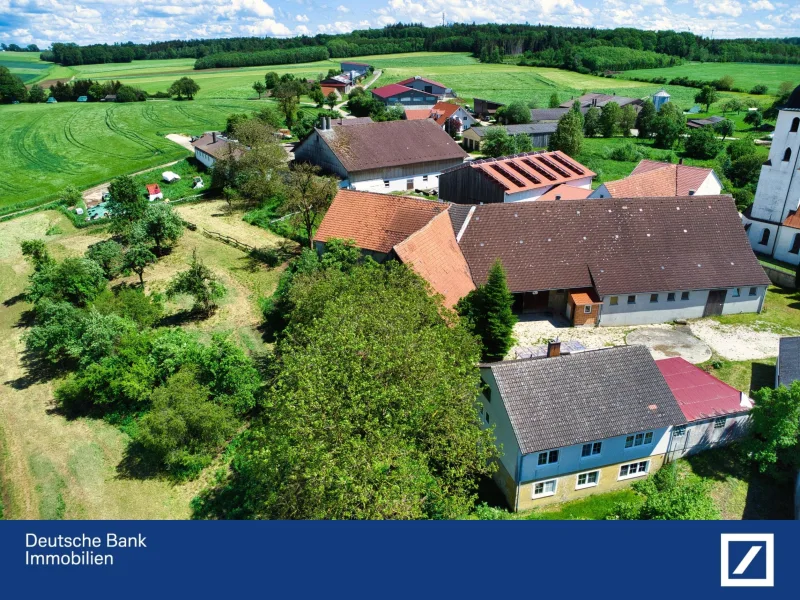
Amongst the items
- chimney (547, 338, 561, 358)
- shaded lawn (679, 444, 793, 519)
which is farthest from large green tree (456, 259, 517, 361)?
shaded lawn (679, 444, 793, 519)

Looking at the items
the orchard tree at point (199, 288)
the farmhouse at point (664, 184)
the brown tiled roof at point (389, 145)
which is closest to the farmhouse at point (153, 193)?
the brown tiled roof at point (389, 145)

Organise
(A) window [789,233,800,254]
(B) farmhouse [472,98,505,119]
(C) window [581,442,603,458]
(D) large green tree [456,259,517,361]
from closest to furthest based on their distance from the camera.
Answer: (C) window [581,442,603,458]
(D) large green tree [456,259,517,361]
(A) window [789,233,800,254]
(B) farmhouse [472,98,505,119]

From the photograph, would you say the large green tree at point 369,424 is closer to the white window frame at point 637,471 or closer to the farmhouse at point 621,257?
the white window frame at point 637,471

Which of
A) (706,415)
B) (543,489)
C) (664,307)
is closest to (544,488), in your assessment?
(543,489)

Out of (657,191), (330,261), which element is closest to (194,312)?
(330,261)

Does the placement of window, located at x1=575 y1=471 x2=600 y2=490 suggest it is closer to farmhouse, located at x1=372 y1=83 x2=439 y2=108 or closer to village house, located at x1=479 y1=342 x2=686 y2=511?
village house, located at x1=479 y1=342 x2=686 y2=511

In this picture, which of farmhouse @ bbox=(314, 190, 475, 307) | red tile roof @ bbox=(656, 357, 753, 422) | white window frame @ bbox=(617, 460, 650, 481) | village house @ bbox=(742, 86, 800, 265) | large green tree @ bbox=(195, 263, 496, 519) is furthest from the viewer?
village house @ bbox=(742, 86, 800, 265)

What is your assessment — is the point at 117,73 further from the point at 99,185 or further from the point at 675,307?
the point at 675,307
